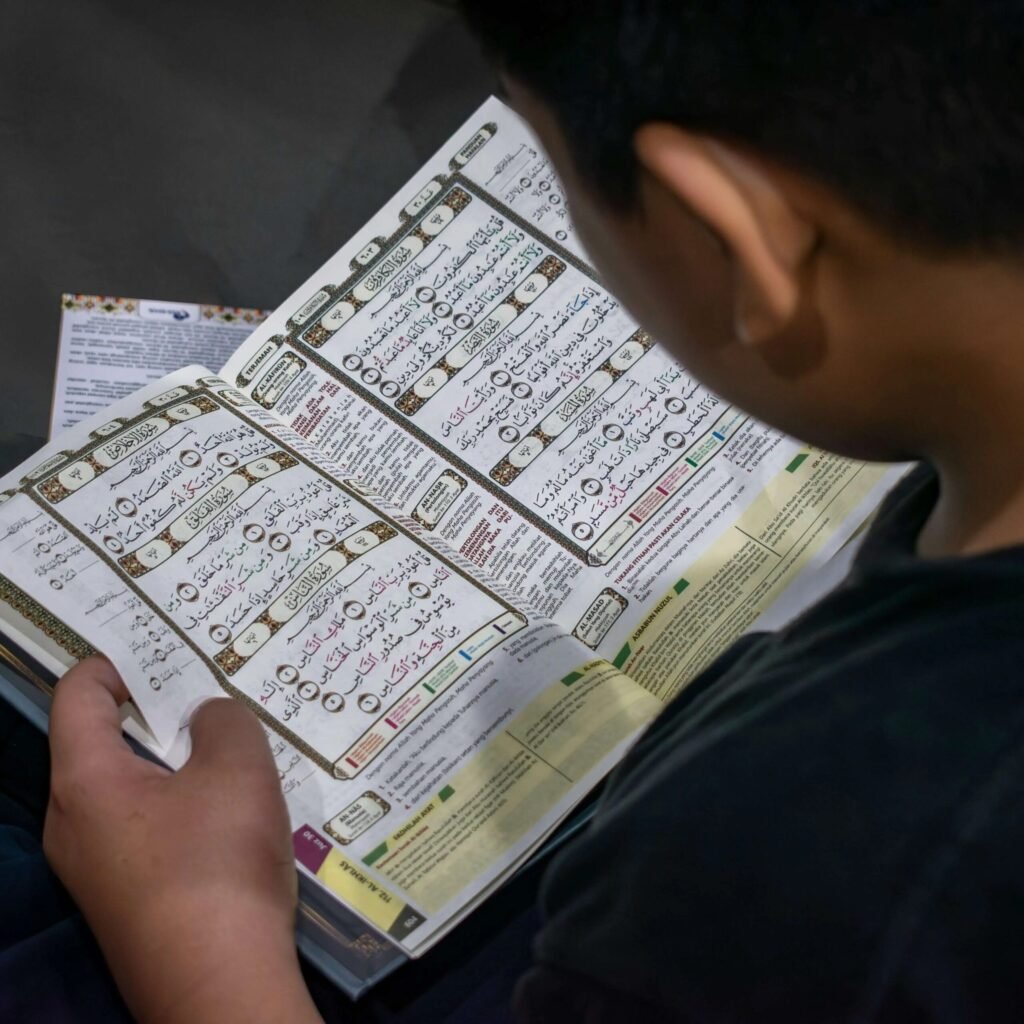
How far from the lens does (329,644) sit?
496mm

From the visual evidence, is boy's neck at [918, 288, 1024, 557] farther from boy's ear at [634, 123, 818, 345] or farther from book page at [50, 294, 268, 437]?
book page at [50, 294, 268, 437]

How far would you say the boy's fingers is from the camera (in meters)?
0.45

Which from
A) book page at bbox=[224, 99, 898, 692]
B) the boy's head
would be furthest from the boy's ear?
book page at bbox=[224, 99, 898, 692]

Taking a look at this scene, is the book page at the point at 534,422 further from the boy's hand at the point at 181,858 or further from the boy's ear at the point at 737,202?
the boy's ear at the point at 737,202

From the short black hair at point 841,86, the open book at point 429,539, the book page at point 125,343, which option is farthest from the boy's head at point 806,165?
the book page at point 125,343

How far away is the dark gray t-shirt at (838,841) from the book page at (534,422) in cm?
19

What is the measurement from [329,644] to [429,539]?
0.08 meters

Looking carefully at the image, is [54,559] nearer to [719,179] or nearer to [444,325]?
[444,325]

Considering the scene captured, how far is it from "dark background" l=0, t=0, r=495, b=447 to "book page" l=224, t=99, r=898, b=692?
0.06m

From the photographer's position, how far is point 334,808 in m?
0.46

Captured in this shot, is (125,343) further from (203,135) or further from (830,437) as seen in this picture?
(830,437)

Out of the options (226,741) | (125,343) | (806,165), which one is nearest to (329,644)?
(226,741)

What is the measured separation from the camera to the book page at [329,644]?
0.46 m

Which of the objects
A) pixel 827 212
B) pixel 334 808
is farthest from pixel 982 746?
pixel 334 808
